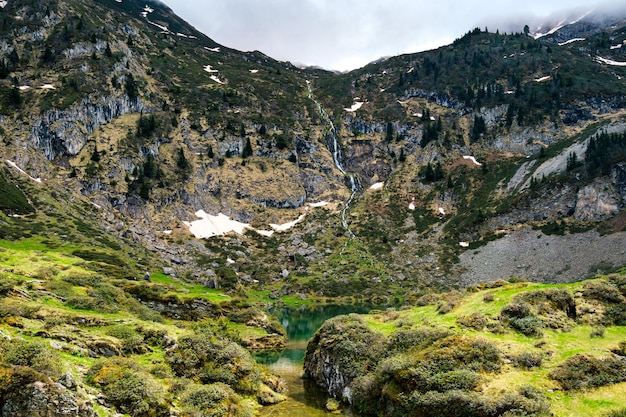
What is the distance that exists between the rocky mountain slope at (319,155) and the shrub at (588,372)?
7173 centimetres

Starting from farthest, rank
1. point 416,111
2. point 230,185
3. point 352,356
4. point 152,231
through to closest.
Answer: point 416,111
point 230,185
point 152,231
point 352,356

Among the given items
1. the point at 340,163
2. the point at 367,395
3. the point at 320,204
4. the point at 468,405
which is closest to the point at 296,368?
the point at 367,395

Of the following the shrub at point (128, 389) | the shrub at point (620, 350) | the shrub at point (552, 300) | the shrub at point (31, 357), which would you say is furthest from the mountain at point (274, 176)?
the shrub at point (620, 350)

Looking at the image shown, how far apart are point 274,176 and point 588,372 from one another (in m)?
134

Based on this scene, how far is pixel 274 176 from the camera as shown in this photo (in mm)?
146500

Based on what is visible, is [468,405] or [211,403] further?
[211,403]

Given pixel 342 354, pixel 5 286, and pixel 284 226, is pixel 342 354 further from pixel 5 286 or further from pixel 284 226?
pixel 284 226

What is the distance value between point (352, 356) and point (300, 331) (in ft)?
119

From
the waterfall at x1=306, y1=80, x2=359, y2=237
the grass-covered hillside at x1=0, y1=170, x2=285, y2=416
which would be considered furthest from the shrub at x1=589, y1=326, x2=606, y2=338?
the waterfall at x1=306, y1=80, x2=359, y2=237

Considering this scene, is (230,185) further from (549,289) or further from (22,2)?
(549,289)

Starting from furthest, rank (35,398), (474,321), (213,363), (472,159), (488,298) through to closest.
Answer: (472,159), (488,298), (213,363), (474,321), (35,398)

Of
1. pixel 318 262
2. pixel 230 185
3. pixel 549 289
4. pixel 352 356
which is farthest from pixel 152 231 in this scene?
pixel 549 289

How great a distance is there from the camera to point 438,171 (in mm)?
143375

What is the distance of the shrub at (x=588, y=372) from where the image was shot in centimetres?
1598
